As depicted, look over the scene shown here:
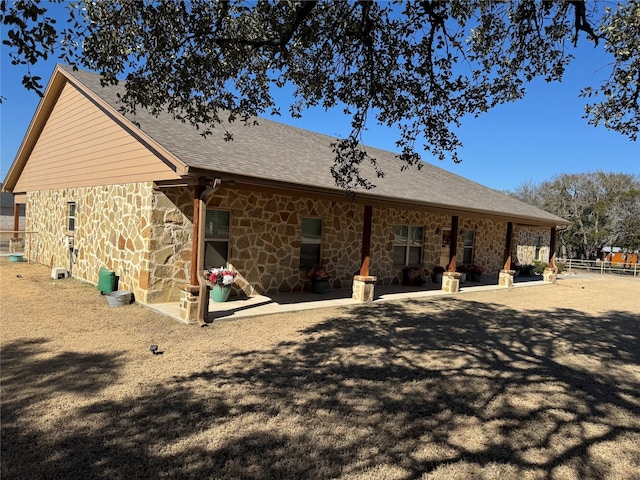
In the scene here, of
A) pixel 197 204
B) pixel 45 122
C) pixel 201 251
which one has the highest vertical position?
pixel 45 122

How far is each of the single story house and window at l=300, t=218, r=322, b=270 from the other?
0.12ft

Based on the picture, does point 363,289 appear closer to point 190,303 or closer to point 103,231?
point 190,303

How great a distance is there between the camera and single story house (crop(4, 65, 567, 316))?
8312 mm

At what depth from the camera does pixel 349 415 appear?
3904mm

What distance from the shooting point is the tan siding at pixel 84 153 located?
885cm

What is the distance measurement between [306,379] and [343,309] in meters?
4.46

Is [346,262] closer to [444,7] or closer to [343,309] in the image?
[343,309]

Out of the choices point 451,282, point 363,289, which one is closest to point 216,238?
point 363,289

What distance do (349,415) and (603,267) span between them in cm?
3089

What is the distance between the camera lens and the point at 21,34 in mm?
3475

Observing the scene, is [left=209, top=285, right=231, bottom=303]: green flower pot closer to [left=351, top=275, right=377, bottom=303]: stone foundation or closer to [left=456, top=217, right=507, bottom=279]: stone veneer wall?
[left=351, top=275, right=377, bottom=303]: stone foundation

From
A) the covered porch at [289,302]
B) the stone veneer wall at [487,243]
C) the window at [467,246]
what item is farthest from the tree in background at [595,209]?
the covered porch at [289,302]

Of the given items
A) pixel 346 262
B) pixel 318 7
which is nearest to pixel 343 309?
pixel 346 262

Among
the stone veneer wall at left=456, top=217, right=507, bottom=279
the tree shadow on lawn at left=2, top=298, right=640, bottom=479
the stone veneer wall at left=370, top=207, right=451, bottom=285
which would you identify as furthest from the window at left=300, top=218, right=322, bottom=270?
the stone veneer wall at left=456, top=217, right=507, bottom=279
